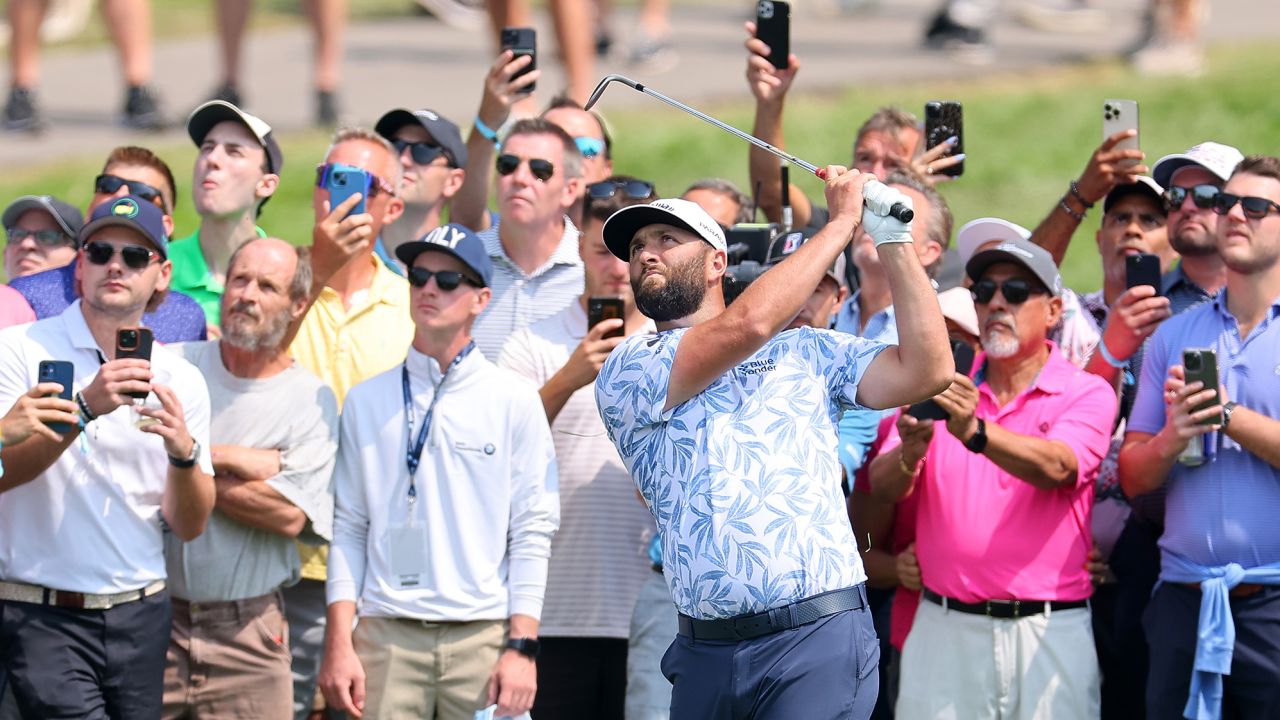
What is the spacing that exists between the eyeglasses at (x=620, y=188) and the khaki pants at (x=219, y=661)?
2146 millimetres

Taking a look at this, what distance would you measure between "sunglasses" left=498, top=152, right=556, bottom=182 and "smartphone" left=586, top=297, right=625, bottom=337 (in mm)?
1057

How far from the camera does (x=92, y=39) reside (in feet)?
58.6

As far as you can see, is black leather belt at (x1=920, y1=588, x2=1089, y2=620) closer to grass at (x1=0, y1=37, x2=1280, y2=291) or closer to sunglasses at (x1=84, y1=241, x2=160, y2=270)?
sunglasses at (x1=84, y1=241, x2=160, y2=270)

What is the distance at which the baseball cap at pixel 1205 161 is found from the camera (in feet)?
24.8

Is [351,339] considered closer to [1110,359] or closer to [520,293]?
[520,293]

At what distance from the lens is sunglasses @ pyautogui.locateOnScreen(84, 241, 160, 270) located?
6879mm

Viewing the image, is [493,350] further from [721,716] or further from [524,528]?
[721,716]

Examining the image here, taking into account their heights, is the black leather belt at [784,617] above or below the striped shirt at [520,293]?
below

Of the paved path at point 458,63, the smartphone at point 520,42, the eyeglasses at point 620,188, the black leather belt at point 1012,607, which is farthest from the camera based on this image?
the paved path at point 458,63

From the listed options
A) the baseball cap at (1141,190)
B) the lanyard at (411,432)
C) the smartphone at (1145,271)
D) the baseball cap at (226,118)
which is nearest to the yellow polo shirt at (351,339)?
the lanyard at (411,432)

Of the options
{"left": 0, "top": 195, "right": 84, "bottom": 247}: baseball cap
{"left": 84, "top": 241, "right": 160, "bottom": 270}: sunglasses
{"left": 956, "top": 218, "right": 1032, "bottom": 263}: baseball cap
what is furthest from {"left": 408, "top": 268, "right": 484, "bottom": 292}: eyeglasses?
{"left": 956, "top": 218, "right": 1032, "bottom": 263}: baseball cap

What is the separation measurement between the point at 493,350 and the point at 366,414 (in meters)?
0.90

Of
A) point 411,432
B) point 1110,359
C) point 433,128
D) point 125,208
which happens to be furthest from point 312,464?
point 1110,359

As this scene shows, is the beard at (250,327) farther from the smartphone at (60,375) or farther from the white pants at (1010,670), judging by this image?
the white pants at (1010,670)
